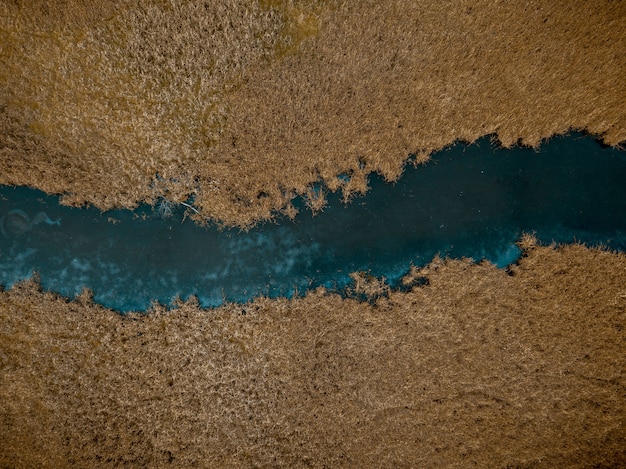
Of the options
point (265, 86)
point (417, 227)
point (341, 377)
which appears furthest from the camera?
point (417, 227)

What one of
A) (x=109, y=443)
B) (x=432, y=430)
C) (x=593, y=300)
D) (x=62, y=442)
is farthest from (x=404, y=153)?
(x=62, y=442)

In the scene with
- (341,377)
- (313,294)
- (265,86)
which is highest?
(265,86)

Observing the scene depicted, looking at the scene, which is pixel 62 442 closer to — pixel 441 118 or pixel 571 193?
pixel 441 118

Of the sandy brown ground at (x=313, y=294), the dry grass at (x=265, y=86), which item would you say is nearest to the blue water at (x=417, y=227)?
the sandy brown ground at (x=313, y=294)

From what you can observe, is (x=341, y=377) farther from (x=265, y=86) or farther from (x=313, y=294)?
(x=265, y=86)

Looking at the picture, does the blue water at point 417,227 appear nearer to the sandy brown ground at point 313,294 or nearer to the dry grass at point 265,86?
the sandy brown ground at point 313,294

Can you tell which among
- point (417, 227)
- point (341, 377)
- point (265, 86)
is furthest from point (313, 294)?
point (265, 86)
